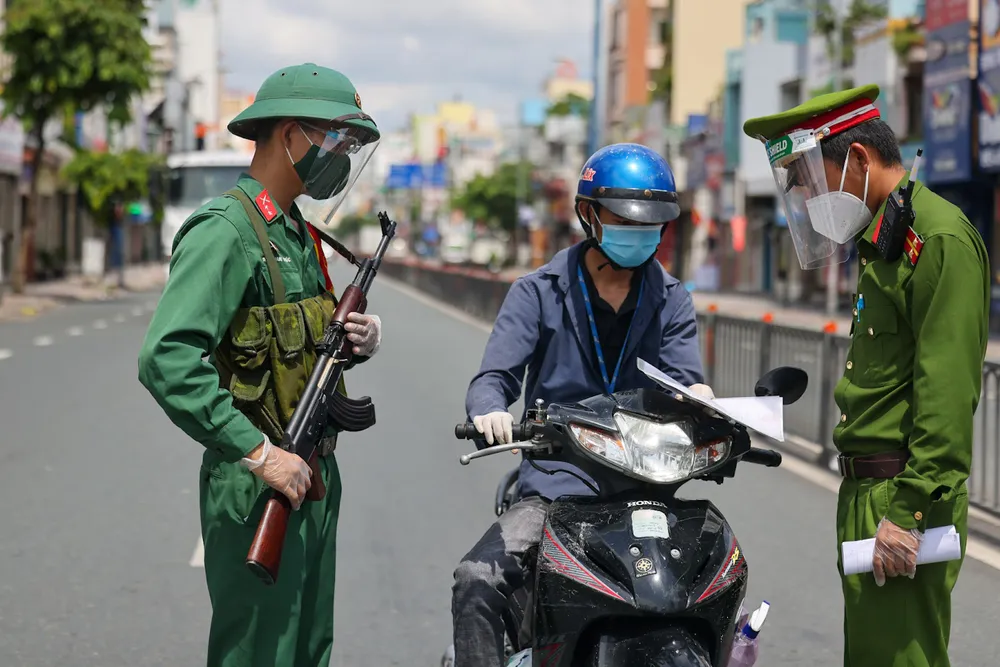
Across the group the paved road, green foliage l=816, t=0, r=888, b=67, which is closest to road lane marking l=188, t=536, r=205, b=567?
the paved road

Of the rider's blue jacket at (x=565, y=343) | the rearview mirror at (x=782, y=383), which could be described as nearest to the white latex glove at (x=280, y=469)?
the rider's blue jacket at (x=565, y=343)

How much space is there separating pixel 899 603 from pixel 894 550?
176mm

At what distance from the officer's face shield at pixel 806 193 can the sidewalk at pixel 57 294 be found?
85.4 feet

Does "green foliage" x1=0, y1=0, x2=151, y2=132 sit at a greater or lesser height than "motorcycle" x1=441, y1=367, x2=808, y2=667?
greater

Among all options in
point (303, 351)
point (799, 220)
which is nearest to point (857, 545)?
point (799, 220)

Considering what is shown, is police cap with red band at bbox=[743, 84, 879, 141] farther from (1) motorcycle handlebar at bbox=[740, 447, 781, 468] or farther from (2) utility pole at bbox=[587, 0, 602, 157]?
(2) utility pole at bbox=[587, 0, 602, 157]

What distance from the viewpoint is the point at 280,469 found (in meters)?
3.24

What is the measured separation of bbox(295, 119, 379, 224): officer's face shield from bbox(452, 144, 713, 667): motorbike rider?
56 cm

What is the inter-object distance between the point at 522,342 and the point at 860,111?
1087 millimetres

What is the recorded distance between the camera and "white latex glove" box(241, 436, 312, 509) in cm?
321

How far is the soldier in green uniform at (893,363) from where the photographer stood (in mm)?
3193

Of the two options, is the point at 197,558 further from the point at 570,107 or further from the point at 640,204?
the point at 570,107

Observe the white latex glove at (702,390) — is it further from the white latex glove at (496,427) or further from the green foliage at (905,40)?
the green foliage at (905,40)

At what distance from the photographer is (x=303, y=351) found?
→ 3439 mm
